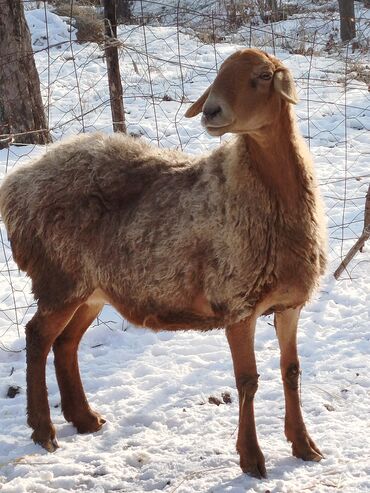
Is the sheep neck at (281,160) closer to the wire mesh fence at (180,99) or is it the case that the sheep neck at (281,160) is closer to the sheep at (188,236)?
the sheep at (188,236)

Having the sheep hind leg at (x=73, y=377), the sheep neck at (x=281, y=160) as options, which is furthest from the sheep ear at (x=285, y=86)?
the sheep hind leg at (x=73, y=377)

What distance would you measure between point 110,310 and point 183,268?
2.48 metres

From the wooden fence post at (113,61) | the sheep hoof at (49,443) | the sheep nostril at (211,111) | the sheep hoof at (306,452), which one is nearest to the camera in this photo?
the sheep nostril at (211,111)

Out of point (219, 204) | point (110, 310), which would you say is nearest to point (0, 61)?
point (110, 310)

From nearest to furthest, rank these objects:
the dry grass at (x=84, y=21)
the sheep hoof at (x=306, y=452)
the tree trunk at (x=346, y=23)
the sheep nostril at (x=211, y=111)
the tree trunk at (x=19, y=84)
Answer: the sheep nostril at (x=211, y=111) → the sheep hoof at (x=306, y=452) → the tree trunk at (x=19, y=84) → the dry grass at (x=84, y=21) → the tree trunk at (x=346, y=23)

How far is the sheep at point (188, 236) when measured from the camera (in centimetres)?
396

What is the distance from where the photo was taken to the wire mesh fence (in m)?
6.73

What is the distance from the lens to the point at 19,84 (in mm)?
8602

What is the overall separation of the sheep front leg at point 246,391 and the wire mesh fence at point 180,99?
251cm

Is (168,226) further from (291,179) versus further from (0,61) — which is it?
(0,61)

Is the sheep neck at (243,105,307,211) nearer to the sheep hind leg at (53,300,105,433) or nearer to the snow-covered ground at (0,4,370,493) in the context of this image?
the snow-covered ground at (0,4,370,493)

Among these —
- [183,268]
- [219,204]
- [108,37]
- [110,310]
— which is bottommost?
[110,310]

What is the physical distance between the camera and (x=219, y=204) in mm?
4133

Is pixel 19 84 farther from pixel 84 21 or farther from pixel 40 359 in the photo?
pixel 84 21
